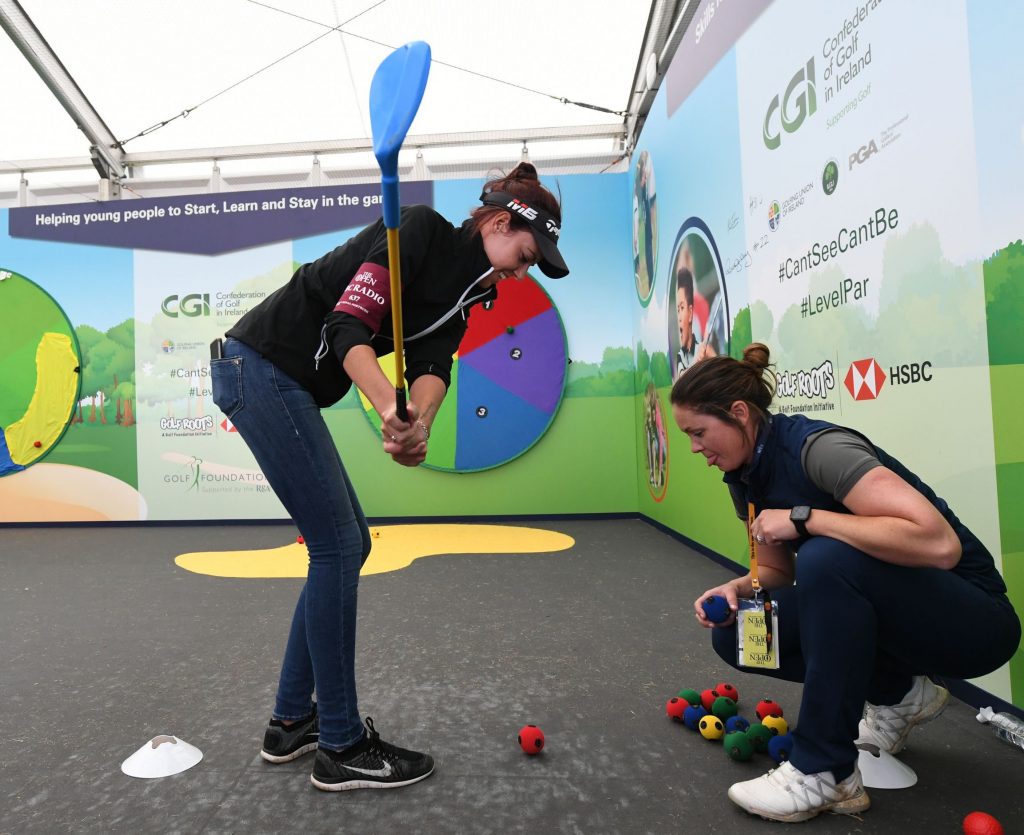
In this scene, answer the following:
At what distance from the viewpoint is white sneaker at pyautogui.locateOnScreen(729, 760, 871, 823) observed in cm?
109

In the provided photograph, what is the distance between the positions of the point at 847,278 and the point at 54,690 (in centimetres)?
238

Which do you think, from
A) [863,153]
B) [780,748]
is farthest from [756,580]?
[863,153]

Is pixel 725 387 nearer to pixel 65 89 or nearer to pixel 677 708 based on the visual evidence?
pixel 677 708

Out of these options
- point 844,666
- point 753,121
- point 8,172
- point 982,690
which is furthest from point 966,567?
point 8,172

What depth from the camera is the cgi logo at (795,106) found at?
2148mm

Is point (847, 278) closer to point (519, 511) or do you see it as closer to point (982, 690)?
point (982, 690)

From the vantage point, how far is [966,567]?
1110 mm

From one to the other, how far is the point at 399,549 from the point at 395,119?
10.1ft

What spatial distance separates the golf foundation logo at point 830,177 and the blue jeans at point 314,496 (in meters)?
1.64

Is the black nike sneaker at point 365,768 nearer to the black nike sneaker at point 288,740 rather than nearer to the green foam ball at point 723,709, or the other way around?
the black nike sneaker at point 288,740

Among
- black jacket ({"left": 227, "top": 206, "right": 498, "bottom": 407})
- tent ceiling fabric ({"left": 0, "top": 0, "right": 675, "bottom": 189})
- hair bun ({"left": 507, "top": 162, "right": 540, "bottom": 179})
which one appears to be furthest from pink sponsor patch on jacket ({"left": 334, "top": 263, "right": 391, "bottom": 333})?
tent ceiling fabric ({"left": 0, "top": 0, "right": 675, "bottom": 189})

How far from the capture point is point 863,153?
1.88 m

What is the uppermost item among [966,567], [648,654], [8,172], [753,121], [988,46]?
[8,172]

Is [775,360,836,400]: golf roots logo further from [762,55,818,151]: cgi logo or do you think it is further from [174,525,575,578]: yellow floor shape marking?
[174,525,575,578]: yellow floor shape marking
